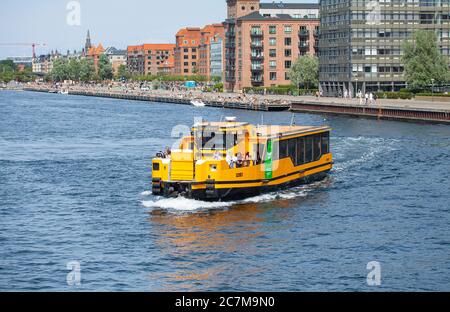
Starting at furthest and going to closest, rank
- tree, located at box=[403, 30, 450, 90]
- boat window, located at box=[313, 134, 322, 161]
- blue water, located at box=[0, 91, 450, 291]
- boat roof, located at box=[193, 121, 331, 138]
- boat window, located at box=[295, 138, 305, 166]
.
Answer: tree, located at box=[403, 30, 450, 90] < boat window, located at box=[313, 134, 322, 161] < boat window, located at box=[295, 138, 305, 166] < boat roof, located at box=[193, 121, 331, 138] < blue water, located at box=[0, 91, 450, 291]

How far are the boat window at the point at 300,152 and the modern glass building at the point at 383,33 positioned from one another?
105 meters

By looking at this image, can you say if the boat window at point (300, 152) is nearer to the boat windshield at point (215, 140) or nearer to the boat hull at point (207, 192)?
the boat hull at point (207, 192)

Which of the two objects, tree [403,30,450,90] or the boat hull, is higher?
tree [403,30,450,90]

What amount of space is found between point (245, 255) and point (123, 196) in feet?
56.6

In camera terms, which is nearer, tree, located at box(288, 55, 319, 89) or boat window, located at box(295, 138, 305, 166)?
boat window, located at box(295, 138, 305, 166)

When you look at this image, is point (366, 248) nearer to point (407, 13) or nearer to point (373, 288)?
point (373, 288)

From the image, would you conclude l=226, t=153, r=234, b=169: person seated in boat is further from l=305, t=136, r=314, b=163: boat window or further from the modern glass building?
the modern glass building

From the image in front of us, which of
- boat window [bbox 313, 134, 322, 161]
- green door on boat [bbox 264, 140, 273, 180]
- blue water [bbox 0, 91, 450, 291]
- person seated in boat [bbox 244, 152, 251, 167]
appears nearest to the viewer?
blue water [bbox 0, 91, 450, 291]

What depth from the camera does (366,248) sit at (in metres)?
40.2

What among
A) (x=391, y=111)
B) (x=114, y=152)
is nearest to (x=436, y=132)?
(x=391, y=111)

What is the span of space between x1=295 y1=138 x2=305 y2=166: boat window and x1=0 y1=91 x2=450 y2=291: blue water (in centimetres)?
185

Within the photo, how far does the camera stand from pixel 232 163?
49625 mm

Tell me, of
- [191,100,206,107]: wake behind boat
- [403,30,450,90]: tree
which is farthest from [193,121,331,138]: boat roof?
[191,100,206,107]: wake behind boat

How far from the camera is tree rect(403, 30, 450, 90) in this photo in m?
142
